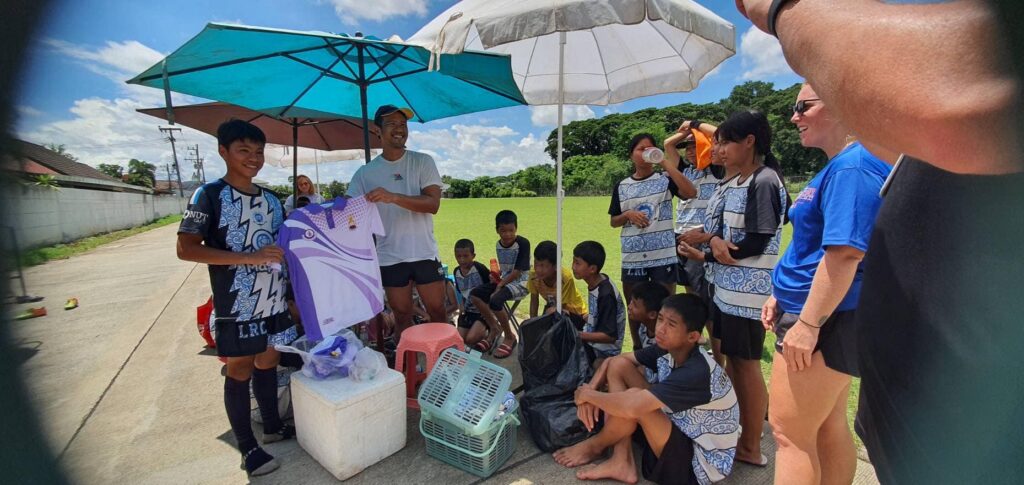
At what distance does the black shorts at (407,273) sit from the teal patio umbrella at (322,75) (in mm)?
1006

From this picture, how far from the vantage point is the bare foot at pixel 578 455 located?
7.62ft

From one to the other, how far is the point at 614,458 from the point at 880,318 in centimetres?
171

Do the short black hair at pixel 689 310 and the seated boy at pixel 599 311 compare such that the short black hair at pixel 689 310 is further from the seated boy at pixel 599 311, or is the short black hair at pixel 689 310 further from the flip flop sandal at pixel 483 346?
the flip flop sandal at pixel 483 346

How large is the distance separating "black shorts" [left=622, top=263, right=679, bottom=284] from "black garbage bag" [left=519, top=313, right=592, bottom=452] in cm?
109

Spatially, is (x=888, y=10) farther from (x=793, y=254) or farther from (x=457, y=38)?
(x=457, y=38)

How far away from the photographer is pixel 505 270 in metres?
4.39

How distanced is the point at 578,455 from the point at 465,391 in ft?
2.45

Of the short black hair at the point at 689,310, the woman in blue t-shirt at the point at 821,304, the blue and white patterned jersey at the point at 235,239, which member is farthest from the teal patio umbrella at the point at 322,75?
the woman in blue t-shirt at the point at 821,304

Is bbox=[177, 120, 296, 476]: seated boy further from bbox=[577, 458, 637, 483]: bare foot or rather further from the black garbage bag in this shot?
bbox=[577, 458, 637, 483]: bare foot

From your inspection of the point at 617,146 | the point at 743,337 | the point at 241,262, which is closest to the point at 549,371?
the point at 743,337

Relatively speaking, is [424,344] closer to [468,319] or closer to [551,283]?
[551,283]

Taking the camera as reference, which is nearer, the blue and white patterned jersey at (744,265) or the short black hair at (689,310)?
the short black hair at (689,310)

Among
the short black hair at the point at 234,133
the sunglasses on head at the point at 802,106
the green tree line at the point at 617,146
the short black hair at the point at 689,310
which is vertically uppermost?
the green tree line at the point at 617,146

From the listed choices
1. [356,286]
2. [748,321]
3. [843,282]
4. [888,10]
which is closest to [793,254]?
[843,282]
